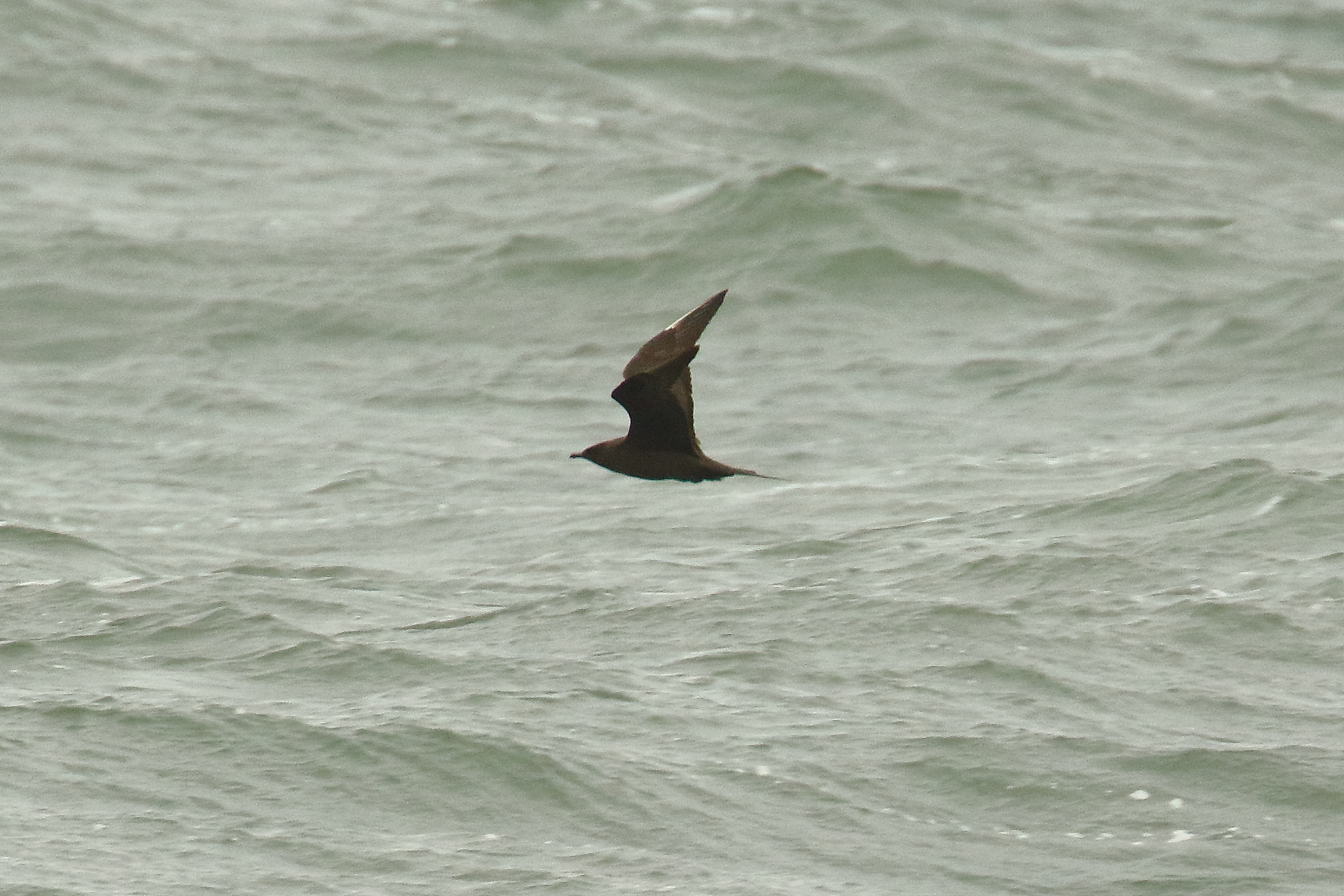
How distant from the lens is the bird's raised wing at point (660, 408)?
868 cm

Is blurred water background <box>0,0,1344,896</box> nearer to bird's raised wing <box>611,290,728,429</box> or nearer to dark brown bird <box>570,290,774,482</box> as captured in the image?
dark brown bird <box>570,290,774,482</box>

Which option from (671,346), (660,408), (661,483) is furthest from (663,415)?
(661,483)

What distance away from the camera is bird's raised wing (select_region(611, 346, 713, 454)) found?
8.68 meters

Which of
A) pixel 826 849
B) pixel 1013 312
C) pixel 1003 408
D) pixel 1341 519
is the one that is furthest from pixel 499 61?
pixel 826 849

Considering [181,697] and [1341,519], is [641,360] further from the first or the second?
[1341,519]

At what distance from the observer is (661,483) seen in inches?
615

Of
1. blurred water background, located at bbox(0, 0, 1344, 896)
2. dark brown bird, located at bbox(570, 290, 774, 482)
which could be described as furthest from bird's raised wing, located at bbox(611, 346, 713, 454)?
blurred water background, located at bbox(0, 0, 1344, 896)

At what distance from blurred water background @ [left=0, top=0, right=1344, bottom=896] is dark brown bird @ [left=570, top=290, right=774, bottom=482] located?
171cm

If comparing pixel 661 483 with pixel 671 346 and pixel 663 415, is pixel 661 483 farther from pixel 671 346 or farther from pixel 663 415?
pixel 671 346

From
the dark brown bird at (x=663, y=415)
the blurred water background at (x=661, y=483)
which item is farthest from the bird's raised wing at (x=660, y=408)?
the blurred water background at (x=661, y=483)

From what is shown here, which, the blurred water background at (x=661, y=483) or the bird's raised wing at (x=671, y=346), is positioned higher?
the bird's raised wing at (x=671, y=346)

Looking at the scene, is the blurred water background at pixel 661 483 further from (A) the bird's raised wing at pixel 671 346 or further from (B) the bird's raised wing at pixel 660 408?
(A) the bird's raised wing at pixel 671 346

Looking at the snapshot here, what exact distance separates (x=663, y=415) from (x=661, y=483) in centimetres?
670

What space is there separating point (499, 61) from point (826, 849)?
1655 centimetres
